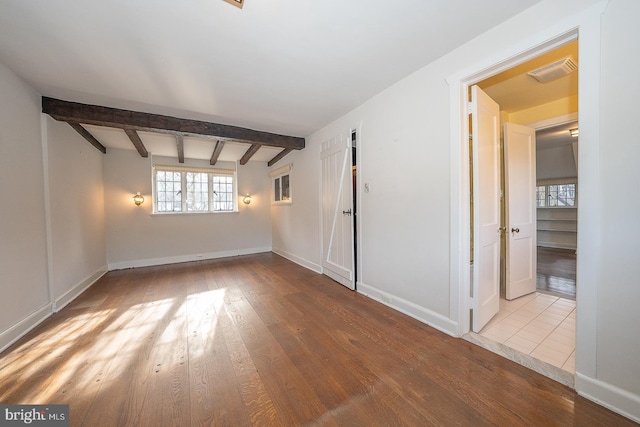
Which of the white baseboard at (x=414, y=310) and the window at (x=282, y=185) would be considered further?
the window at (x=282, y=185)

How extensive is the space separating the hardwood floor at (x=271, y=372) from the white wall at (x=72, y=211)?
65cm

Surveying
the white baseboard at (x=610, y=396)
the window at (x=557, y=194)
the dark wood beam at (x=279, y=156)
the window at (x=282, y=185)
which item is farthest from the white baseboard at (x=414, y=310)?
the window at (x=557, y=194)

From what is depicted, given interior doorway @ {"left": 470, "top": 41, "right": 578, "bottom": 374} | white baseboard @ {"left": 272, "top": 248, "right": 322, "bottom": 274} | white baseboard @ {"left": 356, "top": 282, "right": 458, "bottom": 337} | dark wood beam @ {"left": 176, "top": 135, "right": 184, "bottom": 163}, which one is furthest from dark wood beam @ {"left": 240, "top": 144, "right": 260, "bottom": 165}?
interior doorway @ {"left": 470, "top": 41, "right": 578, "bottom": 374}

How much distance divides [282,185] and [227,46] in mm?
3847

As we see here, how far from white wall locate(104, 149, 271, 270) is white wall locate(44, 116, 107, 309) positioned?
0.39 m

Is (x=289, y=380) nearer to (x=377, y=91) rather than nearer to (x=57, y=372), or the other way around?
(x=57, y=372)

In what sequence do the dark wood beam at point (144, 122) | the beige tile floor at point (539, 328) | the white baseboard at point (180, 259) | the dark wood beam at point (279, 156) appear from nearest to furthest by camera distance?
the beige tile floor at point (539, 328) < the dark wood beam at point (144, 122) < the white baseboard at point (180, 259) < the dark wood beam at point (279, 156)

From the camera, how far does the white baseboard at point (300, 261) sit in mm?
4258

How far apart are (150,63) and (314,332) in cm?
293

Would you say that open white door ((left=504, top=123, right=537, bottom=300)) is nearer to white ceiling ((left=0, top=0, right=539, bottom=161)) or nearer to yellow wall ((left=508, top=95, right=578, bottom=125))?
yellow wall ((left=508, top=95, right=578, bottom=125))

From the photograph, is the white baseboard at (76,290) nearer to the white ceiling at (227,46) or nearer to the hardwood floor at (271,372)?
the hardwood floor at (271,372)

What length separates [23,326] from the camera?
85.0 inches

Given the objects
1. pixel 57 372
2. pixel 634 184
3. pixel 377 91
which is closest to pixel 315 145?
pixel 377 91

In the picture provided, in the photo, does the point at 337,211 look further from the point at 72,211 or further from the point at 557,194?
the point at 557,194
